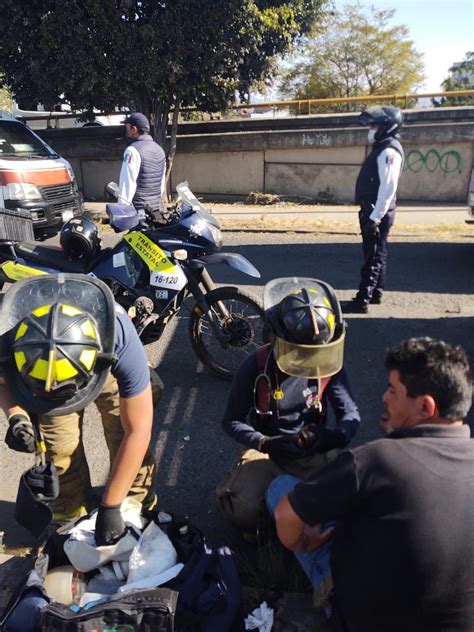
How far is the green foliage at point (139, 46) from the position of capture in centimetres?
980

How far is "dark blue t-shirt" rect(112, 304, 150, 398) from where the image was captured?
2.23 meters

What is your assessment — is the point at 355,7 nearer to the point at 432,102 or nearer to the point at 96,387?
the point at 432,102

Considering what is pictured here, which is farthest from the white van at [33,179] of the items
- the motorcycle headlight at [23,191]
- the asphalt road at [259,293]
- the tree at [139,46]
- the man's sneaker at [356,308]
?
the man's sneaker at [356,308]

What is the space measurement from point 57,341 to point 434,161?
11.0 m

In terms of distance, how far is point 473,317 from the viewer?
213 inches

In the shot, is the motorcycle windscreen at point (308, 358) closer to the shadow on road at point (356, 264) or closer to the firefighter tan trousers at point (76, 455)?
the firefighter tan trousers at point (76, 455)

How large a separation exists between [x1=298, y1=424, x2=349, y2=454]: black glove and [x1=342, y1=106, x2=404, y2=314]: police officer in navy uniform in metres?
3.20

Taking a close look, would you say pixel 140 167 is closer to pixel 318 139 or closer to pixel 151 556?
pixel 151 556

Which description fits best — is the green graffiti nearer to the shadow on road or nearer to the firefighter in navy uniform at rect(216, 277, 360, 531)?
the shadow on road

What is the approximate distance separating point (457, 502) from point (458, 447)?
0.16m

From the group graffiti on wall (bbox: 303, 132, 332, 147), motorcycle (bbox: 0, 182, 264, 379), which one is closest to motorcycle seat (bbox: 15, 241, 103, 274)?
motorcycle (bbox: 0, 182, 264, 379)

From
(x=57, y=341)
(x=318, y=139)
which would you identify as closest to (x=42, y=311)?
(x=57, y=341)

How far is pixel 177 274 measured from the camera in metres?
4.09

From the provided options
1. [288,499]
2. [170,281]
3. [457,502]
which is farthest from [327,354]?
[170,281]
